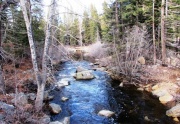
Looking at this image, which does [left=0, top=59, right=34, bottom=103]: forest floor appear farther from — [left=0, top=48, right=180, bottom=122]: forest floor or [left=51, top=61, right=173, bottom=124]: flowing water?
[left=51, top=61, right=173, bottom=124]: flowing water

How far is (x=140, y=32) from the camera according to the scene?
17.4 meters

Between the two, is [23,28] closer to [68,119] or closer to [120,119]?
[68,119]

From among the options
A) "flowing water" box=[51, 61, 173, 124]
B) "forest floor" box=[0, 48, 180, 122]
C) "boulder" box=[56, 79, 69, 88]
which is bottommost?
"flowing water" box=[51, 61, 173, 124]

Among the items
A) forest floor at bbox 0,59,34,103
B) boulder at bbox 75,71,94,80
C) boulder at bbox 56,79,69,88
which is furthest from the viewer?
boulder at bbox 75,71,94,80

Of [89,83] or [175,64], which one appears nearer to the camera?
[89,83]

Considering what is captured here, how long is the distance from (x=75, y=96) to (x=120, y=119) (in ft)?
14.4

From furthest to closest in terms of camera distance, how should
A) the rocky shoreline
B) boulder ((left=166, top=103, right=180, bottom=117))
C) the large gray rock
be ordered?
the large gray rock, the rocky shoreline, boulder ((left=166, top=103, right=180, bottom=117))

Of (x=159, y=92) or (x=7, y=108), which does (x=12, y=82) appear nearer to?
(x=7, y=108)

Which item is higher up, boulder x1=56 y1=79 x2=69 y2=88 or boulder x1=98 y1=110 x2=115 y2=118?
boulder x1=56 y1=79 x2=69 y2=88

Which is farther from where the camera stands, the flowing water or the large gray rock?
the large gray rock

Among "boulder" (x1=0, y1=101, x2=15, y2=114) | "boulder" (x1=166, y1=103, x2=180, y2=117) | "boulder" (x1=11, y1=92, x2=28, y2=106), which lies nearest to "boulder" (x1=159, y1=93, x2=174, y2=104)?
"boulder" (x1=166, y1=103, x2=180, y2=117)

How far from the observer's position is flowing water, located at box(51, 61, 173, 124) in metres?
10.4

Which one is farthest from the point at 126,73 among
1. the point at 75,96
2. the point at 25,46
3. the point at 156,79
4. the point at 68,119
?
the point at 25,46

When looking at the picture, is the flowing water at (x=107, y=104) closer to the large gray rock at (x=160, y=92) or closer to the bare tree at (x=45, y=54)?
the large gray rock at (x=160, y=92)
